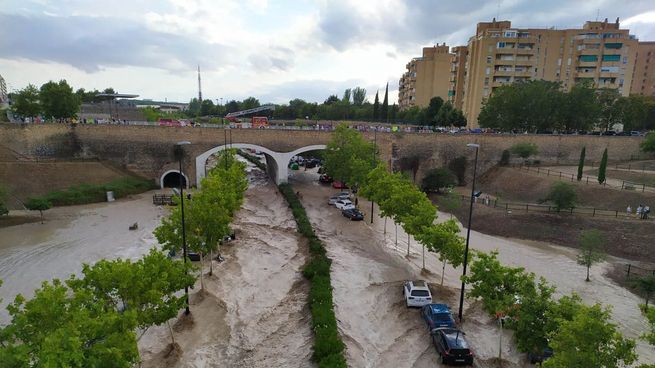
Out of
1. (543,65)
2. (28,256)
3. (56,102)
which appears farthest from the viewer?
(543,65)

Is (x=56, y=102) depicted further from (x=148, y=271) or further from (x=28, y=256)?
(x=148, y=271)

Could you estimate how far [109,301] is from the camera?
38.2 ft

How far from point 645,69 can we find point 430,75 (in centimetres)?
5754

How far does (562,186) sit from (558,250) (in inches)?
269

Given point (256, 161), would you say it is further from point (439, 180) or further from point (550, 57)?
point (550, 57)

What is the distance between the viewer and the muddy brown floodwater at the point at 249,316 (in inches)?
563

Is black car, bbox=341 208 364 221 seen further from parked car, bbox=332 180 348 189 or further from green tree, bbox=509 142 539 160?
green tree, bbox=509 142 539 160

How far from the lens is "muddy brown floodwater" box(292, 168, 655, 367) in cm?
1484

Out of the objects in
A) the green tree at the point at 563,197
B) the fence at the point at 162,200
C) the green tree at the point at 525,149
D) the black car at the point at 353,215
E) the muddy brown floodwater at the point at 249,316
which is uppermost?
the green tree at the point at 525,149

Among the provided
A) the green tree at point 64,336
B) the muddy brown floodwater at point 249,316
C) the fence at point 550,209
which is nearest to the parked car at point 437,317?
the muddy brown floodwater at point 249,316

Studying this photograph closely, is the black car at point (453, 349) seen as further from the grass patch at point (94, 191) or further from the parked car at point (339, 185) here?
the grass patch at point (94, 191)

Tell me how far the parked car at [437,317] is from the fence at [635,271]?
13.5 m

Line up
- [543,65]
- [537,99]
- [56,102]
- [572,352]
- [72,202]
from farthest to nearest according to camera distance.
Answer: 1. [543,65]
2. [537,99]
3. [56,102]
4. [72,202]
5. [572,352]

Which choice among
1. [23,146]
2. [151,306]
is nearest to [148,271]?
[151,306]
